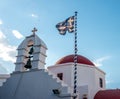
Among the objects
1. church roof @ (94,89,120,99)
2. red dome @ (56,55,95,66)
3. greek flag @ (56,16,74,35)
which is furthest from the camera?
red dome @ (56,55,95,66)

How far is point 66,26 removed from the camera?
45.5 ft

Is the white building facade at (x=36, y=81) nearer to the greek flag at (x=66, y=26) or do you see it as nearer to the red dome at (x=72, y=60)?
the red dome at (x=72, y=60)

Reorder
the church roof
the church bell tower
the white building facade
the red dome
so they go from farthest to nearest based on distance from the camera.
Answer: the red dome < the church roof < the church bell tower < the white building facade

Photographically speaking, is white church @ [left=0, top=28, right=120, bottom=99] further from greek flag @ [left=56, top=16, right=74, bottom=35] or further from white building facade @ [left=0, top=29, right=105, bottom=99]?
greek flag @ [left=56, top=16, right=74, bottom=35]

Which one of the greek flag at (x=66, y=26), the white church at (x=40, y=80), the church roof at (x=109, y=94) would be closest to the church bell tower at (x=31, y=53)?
the white church at (x=40, y=80)

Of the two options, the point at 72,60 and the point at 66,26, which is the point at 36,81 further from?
the point at 72,60

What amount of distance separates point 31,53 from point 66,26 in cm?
292

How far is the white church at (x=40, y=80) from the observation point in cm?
1213

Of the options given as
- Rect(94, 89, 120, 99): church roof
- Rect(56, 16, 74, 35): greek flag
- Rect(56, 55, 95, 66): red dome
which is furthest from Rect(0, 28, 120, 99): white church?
Rect(56, 16, 74, 35): greek flag

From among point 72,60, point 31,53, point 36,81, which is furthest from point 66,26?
point 72,60

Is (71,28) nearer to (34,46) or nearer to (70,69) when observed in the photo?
(34,46)

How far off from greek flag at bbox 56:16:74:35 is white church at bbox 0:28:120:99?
58.2 inches

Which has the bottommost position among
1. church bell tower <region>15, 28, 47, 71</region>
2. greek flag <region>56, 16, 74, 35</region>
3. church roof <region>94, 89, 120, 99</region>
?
church roof <region>94, 89, 120, 99</region>

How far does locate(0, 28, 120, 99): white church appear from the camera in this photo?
12133mm
